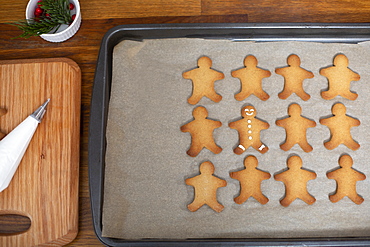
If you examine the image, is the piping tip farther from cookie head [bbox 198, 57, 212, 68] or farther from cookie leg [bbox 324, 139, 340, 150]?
cookie leg [bbox 324, 139, 340, 150]

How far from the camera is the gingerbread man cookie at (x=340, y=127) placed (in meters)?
0.85

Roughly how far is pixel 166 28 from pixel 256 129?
15.3 inches

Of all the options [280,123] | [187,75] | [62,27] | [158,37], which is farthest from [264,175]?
[62,27]

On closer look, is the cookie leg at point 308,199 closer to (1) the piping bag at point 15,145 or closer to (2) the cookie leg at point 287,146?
(2) the cookie leg at point 287,146

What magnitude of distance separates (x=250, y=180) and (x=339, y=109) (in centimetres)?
32

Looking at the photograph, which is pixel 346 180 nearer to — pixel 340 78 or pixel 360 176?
pixel 360 176

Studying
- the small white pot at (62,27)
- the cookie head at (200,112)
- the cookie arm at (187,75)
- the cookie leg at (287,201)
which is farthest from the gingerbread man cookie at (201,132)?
the small white pot at (62,27)

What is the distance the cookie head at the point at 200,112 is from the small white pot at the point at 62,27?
0.43 metres

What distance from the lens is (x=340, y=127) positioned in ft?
2.79

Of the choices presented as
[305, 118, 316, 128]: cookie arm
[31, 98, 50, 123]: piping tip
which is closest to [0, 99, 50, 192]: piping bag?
[31, 98, 50, 123]: piping tip

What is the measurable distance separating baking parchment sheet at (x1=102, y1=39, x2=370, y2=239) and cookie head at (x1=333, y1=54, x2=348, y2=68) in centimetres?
2

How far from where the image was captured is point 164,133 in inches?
33.9

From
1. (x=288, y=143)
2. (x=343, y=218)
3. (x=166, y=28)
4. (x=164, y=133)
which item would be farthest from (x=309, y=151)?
(x=166, y=28)

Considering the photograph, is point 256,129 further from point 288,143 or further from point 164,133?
point 164,133
